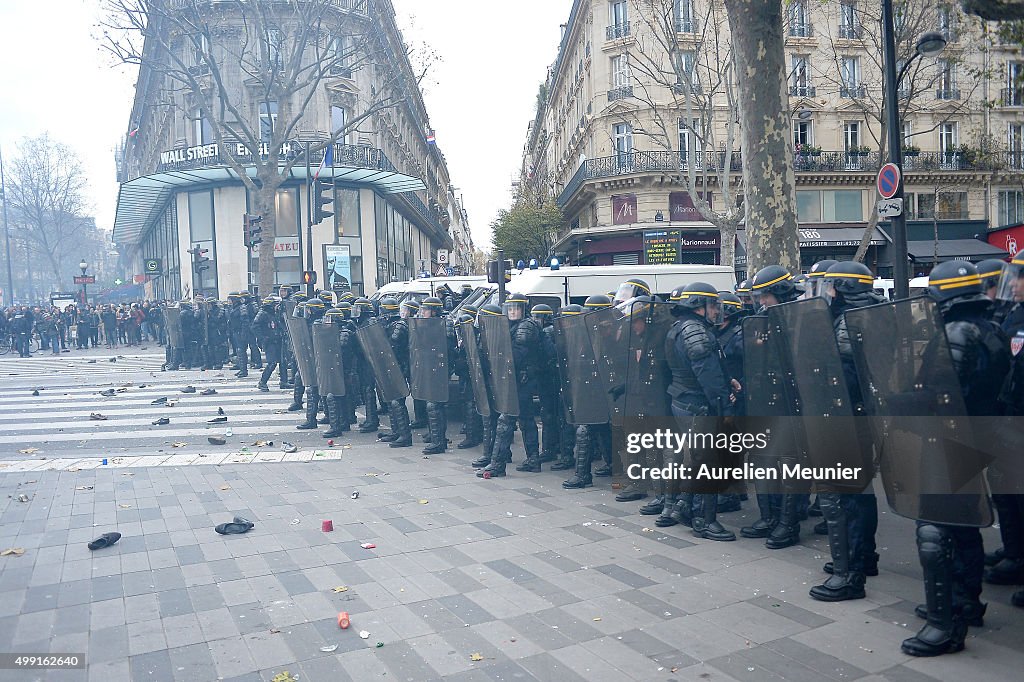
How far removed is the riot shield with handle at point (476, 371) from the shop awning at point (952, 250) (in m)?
30.5

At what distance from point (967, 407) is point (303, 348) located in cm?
950

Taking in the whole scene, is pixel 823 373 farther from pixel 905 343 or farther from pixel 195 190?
pixel 195 190

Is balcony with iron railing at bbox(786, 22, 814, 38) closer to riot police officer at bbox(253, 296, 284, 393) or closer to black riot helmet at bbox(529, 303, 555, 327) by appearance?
riot police officer at bbox(253, 296, 284, 393)

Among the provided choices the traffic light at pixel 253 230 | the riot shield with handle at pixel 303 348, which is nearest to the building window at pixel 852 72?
the traffic light at pixel 253 230

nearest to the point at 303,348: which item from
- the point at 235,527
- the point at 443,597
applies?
the point at 235,527

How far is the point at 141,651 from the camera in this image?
3994 mm

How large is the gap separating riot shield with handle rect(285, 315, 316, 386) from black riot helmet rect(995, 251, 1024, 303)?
881 centimetres

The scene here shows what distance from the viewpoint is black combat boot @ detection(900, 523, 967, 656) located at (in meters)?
3.67

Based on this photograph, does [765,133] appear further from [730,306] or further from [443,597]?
[443,597]

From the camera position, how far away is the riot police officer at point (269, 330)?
14.4 meters

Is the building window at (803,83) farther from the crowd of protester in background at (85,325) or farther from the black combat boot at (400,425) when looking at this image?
the black combat boot at (400,425)

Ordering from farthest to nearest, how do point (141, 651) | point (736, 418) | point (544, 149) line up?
point (544, 149) → point (736, 418) → point (141, 651)

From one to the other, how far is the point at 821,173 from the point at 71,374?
29.8 meters

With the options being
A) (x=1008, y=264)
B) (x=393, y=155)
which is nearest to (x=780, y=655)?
(x=1008, y=264)
